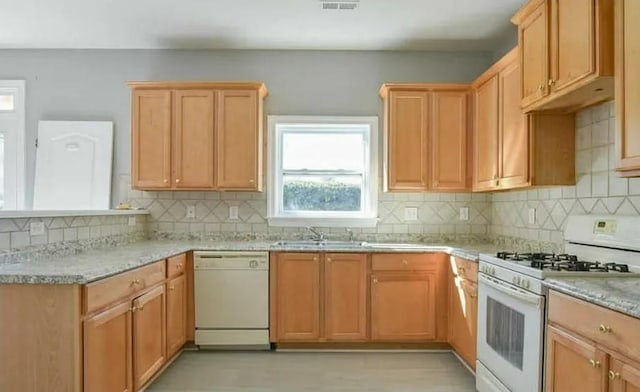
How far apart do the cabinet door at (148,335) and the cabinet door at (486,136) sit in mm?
2655

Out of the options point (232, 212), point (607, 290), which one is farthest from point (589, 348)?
point (232, 212)

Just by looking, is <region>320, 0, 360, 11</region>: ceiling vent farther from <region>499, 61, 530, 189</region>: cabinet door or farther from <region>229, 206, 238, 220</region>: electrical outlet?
<region>229, 206, 238, 220</region>: electrical outlet

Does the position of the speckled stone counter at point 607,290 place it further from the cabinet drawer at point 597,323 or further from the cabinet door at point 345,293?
the cabinet door at point 345,293

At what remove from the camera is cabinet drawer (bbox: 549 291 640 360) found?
1461mm

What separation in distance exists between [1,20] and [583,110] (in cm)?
464

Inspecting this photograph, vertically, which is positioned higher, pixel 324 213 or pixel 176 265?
pixel 324 213

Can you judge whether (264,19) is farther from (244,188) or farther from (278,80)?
(244,188)

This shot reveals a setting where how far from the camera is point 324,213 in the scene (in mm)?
4168

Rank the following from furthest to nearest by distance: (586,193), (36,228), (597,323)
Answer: (586,193)
(36,228)
(597,323)

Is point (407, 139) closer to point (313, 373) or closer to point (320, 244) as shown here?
point (320, 244)

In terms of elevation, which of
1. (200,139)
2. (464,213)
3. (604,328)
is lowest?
(604,328)

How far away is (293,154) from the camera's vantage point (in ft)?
13.9

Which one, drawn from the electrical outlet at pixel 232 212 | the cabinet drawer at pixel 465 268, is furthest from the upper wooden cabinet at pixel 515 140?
the electrical outlet at pixel 232 212

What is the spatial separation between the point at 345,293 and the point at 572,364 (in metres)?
1.91
